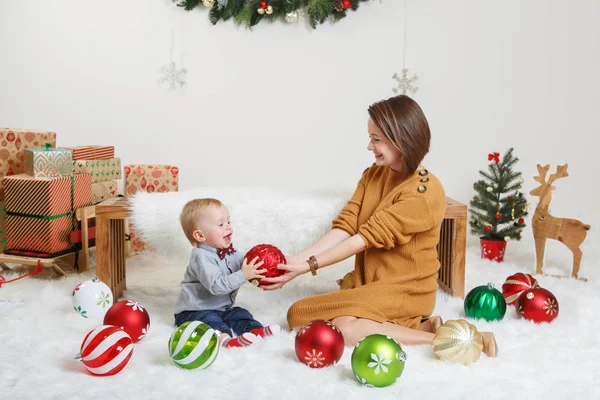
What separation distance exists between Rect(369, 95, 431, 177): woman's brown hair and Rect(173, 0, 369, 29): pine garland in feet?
6.07

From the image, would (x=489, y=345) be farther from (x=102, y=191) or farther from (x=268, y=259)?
(x=102, y=191)

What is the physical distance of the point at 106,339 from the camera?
1779 millimetres

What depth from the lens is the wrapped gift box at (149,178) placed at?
350cm

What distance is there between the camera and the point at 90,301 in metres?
2.37

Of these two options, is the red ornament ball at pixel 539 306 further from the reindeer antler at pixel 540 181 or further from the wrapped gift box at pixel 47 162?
the wrapped gift box at pixel 47 162

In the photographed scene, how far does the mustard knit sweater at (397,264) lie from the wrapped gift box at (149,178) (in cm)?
157

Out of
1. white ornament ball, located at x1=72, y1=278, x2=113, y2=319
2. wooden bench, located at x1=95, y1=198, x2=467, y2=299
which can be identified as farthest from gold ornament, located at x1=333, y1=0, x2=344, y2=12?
white ornament ball, located at x1=72, y1=278, x2=113, y2=319

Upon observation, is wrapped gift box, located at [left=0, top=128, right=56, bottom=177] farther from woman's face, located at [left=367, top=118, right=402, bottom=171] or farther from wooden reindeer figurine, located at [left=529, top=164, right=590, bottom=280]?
wooden reindeer figurine, located at [left=529, top=164, right=590, bottom=280]

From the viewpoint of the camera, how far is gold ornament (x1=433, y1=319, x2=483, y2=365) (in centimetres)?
191

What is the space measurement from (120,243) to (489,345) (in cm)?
168

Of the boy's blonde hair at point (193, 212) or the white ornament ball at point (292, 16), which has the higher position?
the white ornament ball at point (292, 16)

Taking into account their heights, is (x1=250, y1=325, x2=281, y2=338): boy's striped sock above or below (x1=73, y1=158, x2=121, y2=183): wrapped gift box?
below

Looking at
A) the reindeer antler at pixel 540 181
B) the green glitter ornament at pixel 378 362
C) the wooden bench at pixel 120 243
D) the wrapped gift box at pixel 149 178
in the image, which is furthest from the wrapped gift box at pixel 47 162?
the reindeer antler at pixel 540 181

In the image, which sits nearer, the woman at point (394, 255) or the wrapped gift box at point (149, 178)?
the woman at point (394, 255)
